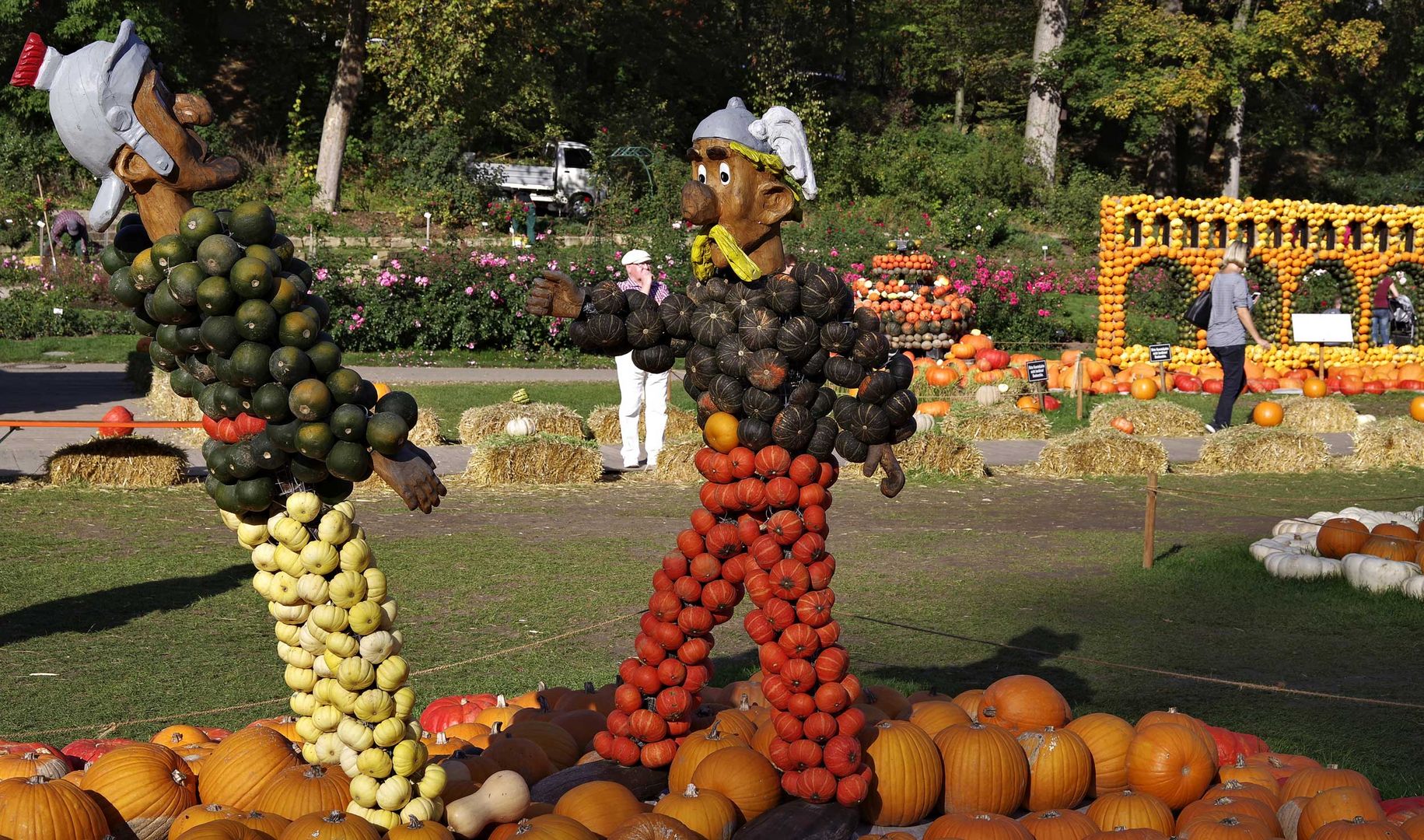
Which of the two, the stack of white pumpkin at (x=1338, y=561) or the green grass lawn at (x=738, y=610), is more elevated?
the stack of white pumpkin at (x=1338, y=561)

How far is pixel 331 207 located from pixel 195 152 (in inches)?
1177

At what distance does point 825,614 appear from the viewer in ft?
15.8

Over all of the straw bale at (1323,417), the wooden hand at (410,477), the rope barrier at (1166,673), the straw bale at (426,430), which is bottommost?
the rope barrier at (1166,673)

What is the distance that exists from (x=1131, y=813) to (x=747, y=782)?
1341 millimetres

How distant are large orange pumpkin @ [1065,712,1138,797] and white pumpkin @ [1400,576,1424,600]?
4.47 metres

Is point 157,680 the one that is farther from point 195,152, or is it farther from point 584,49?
point 584,49

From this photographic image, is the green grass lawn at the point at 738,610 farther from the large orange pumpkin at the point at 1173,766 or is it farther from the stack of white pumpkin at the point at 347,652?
the stack of white pumpkin at the point at 347,652

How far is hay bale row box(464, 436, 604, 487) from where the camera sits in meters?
13.0

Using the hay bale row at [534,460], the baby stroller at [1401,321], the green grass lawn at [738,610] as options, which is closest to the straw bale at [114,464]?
the green grass lawn at [738,610]

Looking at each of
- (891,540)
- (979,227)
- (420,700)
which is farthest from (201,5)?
(420,700)

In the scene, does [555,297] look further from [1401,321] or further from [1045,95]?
[1045,95]

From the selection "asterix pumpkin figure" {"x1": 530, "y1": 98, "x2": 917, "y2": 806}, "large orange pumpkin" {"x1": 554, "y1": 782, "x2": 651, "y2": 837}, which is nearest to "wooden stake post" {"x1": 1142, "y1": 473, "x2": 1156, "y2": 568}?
"asterix pumpkin figure" {"x1": 530, "y1": 98, "x2": 917, "y2": 806}

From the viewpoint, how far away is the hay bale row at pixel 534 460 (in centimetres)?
1305

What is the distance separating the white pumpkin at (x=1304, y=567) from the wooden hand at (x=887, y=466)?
5.41 meters
